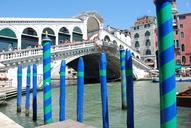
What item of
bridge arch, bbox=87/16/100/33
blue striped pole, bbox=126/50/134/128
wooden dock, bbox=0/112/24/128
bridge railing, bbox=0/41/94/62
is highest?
bridge arch, bbox=87/16/100/33

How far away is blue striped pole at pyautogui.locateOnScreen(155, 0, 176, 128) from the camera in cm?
192

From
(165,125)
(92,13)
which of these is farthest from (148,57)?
(165,125)

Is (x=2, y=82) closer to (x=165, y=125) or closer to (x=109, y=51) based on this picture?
(x=109, y=51)

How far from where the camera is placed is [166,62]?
6.31 feet

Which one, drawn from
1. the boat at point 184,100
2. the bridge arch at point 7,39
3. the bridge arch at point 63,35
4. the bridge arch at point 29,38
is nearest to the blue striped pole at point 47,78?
the boat at point 184,100

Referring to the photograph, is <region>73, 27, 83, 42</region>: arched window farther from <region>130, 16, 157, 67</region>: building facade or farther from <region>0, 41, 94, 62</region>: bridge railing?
<region>130, 16, 157, 67</region>: building facade

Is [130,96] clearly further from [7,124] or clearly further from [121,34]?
[121,34]

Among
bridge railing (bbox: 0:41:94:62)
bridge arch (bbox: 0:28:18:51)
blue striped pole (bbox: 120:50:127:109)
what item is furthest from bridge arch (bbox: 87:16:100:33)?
blue striped pole (bbox: 120:50:127:109)

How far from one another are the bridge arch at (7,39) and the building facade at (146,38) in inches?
609

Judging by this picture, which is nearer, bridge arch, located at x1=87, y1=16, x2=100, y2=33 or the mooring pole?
the mooring pole

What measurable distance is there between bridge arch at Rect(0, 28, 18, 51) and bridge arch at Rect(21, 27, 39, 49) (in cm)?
61

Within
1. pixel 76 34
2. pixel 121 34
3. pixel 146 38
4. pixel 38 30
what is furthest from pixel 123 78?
pixel 121 34

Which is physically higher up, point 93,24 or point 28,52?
point 93,24

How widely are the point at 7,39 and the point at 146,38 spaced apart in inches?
646
